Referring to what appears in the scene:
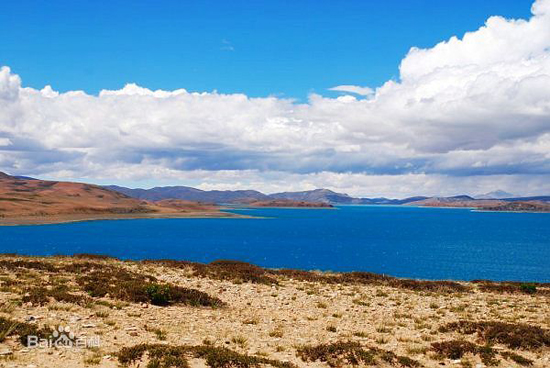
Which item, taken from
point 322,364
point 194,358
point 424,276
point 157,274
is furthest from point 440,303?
point 424,276

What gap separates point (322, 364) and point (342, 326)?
5799 mm

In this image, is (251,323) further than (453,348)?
Yes

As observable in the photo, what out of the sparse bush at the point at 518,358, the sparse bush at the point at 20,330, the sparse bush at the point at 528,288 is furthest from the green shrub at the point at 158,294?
the sparse bush at the point at 528,288

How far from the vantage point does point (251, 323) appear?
2044 centimetres

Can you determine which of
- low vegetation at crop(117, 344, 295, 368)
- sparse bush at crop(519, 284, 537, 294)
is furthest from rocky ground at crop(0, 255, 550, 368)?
sparse bush at crop(519, 284, 537, 294)

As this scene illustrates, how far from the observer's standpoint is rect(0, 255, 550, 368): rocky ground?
14.6 meters

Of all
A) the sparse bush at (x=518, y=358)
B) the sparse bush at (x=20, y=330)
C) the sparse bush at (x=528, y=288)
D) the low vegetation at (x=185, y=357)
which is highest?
the sparse bush at (x=20, y=330)

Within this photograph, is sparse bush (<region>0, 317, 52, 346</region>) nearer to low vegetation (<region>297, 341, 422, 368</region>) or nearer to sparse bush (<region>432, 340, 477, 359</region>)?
low vegetation (<region>297, 341, 422, 368</region>)

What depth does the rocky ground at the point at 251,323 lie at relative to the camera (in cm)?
1462

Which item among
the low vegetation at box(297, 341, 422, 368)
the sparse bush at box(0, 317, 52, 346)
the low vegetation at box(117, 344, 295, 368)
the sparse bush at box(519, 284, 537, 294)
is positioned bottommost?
the sparse bush at box(519, 284, 537, 294)

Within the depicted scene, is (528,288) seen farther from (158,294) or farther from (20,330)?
(20,330)

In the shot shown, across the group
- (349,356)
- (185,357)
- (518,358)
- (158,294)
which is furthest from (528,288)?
(185,357)

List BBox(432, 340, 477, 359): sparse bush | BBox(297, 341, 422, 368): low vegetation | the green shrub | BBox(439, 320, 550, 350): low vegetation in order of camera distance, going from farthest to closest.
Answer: the green shrub < BBox(439, 320, 550, 350): low vegetation < BBox(432, 340, 477, 359): sparse bush < BBox(297, 341, 422, 368): low vegetation

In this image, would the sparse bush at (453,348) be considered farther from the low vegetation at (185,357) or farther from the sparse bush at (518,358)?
the low vegetation at (185,357)
